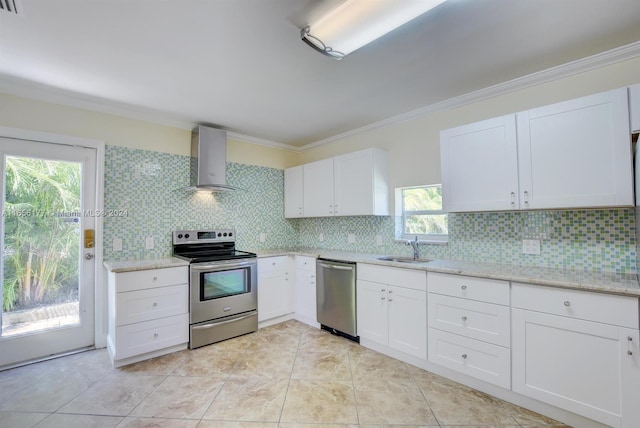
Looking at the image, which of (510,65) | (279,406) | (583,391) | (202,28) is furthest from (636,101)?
(279,406)

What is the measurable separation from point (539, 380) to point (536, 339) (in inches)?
10.2

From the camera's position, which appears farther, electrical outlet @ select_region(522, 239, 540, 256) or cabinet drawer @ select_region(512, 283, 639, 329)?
electrical outlet @ select_region(522, 239, 540, 256)

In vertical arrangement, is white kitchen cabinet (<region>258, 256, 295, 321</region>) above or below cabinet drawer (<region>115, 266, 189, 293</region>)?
below

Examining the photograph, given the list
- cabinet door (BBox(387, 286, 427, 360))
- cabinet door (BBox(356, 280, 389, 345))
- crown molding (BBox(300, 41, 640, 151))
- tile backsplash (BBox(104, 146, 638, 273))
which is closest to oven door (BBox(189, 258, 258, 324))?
tile backsplash (BBox(104, 146, 638, 273))

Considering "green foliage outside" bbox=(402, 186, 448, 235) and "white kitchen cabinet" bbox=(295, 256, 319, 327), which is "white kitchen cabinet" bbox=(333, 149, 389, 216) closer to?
"green foliage outside" bbox=(402, 186, 448, 235)

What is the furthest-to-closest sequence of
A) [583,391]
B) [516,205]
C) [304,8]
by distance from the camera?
1. [516,205]
2. [583,391]
3. [304,8]

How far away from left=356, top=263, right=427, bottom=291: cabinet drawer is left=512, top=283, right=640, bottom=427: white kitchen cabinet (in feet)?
2.22

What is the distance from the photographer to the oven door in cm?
293

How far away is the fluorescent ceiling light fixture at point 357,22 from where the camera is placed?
4.70 feet

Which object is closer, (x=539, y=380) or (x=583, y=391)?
(x=583, y=391)

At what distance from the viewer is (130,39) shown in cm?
185

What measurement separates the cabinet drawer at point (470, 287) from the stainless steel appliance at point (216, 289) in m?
2.02

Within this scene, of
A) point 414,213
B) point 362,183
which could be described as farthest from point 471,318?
point 362,183

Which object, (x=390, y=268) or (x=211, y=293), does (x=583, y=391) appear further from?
(x=211, y=293)
